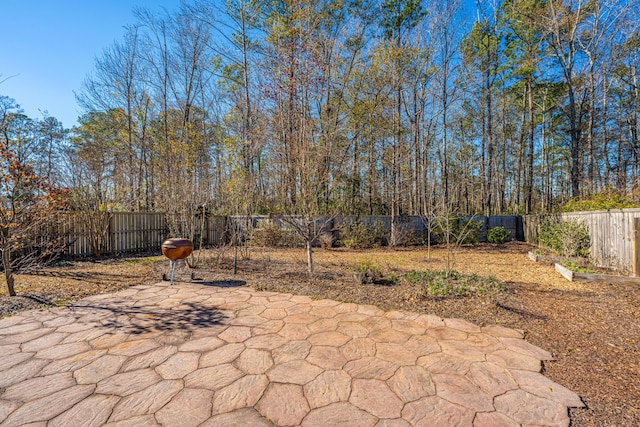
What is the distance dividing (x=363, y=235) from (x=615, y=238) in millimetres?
6319

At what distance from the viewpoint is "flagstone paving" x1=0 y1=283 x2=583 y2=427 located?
61.5 inches

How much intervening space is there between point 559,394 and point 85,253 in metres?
9.55

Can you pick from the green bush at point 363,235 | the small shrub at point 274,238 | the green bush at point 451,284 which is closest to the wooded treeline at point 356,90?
the green bush at point 363,235

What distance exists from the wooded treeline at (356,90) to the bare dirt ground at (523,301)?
312 cm

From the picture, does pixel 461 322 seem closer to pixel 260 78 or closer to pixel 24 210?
pixel 24 210

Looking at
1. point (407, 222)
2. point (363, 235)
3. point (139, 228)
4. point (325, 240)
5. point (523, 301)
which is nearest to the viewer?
point (523, 301)

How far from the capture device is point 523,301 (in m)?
3.66

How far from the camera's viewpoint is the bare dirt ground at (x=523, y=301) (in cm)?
189

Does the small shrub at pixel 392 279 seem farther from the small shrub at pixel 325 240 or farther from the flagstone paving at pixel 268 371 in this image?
the small shrub at pixel 325 240

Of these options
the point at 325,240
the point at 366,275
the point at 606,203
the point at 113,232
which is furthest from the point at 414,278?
the point at 113,232

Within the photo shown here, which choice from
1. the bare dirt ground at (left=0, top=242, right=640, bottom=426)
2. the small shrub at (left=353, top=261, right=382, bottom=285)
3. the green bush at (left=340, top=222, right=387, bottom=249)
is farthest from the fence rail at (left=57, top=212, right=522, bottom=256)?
the small shrub at (left=353, top=261, right=382, bottom=285)

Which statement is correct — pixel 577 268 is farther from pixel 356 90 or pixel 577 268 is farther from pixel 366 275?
pixel 356 90

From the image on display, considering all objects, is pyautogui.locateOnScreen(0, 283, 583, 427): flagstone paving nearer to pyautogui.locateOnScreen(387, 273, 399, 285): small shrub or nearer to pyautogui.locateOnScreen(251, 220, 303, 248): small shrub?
pyautogui.locateOnScreen(387, 273, 399, 285): small shrub

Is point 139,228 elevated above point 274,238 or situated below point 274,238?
above
